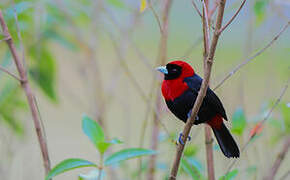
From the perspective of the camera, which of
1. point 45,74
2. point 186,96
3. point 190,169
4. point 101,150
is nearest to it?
point 101,150

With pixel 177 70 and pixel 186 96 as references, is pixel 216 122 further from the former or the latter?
pixel 177 70

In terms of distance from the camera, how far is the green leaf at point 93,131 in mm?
1375

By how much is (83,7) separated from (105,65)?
2944 mm

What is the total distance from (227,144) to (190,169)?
280 millimetres

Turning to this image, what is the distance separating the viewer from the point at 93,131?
1.40 metres

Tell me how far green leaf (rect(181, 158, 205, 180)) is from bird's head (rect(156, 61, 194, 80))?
43 centimetres

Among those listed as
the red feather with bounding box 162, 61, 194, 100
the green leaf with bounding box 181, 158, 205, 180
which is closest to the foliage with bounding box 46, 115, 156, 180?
the green leaf with bounding box 181, 158, 205, 180

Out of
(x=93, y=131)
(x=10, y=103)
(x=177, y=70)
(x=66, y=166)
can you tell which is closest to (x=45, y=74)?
(x=10, y=103)

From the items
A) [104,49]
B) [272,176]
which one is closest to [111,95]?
[272,176]

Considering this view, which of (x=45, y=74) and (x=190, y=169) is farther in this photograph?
(x=45, y=74)

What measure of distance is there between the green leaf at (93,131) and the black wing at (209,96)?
534mm

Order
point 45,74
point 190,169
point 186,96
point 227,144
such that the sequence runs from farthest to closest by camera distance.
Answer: point 45,74
point 186,96
point 227,144
point 190,169

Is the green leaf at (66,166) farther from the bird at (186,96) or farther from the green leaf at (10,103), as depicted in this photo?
the green leaf at (10,103)

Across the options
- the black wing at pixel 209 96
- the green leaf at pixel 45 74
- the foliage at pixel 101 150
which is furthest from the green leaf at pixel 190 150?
the green leaf at pixel 45 74
